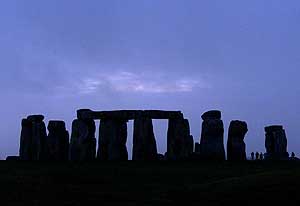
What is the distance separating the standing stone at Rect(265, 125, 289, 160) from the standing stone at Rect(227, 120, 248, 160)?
396cm

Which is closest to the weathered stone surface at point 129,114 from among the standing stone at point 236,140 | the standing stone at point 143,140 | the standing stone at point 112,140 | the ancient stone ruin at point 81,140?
the standing stone at point 143,140

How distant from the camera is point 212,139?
27.8 m

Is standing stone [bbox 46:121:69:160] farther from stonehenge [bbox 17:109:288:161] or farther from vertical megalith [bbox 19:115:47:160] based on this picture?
vertical megalith [bbox 19:115:47:160]

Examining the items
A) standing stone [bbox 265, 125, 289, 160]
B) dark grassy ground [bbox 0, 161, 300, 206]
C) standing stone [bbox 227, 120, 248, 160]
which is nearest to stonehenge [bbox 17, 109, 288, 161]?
standing stone [bbox 227, 120, 248, 160]

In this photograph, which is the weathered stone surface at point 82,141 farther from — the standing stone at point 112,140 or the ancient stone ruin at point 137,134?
the standing stone at point 112,140

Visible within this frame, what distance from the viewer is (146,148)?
2870 centimetres

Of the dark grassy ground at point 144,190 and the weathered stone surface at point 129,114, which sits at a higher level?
the weathered stone surface at point 129,114

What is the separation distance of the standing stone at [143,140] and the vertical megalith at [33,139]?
5.40 m

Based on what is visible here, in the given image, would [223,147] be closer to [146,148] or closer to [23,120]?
[146,148]

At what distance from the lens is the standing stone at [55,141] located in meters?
31.0

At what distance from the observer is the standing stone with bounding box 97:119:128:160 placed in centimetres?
2920

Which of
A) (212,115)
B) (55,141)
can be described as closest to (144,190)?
(212,115)

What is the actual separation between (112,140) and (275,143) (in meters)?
9.13

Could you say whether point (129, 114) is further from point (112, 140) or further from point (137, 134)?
point (112, 140)
